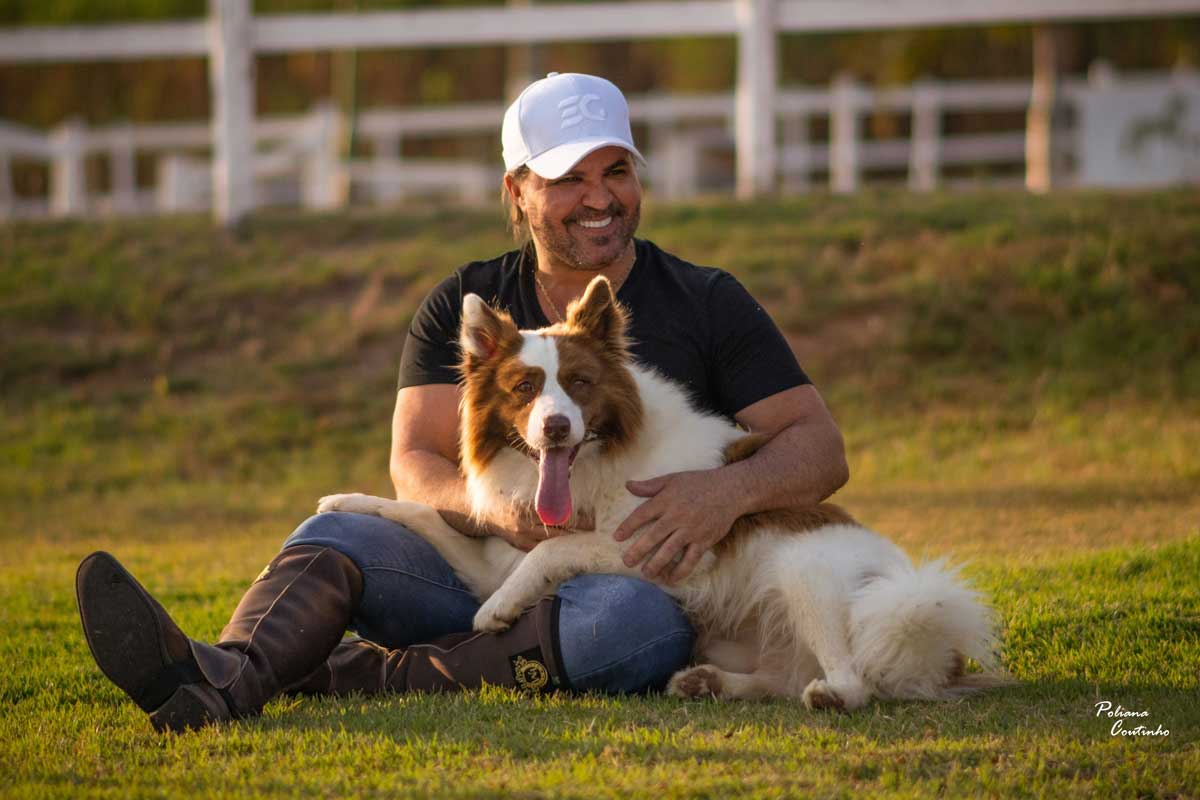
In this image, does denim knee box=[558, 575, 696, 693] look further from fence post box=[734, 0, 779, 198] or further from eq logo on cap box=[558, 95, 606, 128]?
fence post box=[734, 0, 779, 198]

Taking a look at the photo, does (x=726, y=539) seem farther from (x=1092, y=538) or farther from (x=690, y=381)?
(x=1092, y=538)

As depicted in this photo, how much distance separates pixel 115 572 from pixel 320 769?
84cm

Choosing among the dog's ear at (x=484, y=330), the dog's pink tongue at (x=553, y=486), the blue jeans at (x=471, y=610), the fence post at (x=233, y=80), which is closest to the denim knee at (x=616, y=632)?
the blue jeans at (x=471, y=610)

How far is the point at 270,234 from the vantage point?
509 inches

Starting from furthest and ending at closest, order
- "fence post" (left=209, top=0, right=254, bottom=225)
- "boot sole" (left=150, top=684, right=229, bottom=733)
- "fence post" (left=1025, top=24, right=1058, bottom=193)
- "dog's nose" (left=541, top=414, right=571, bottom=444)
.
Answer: "fence post" (left=1025, top=24, right=1058, bottom=193), "fence post" (left=209, top=0, right=254, bottom=225), "dog's nose" (left=541, top=414, right=571, bottom=444), "boot sole" (left=150, top=684, right=229, bottom=733)

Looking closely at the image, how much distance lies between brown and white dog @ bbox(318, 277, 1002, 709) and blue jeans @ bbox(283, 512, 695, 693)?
0.11 meters

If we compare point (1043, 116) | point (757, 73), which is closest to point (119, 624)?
point (757, 73)

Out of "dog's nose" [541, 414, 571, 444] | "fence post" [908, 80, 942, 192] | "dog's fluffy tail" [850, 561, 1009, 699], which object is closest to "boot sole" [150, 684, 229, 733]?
"dog's nose" [541, 414, 571, 444]

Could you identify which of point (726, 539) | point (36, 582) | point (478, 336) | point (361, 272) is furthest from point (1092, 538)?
point (361, 272)

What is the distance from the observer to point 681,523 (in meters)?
4.35

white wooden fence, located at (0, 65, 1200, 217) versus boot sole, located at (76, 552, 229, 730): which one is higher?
white wooden fence, located at (0, 65, 1200, 217)

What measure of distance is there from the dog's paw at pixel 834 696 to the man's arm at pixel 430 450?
1327 mm

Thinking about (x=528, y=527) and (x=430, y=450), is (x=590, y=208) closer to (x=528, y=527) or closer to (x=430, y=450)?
(x=430, y=450)

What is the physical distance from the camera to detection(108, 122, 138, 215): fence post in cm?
1825
